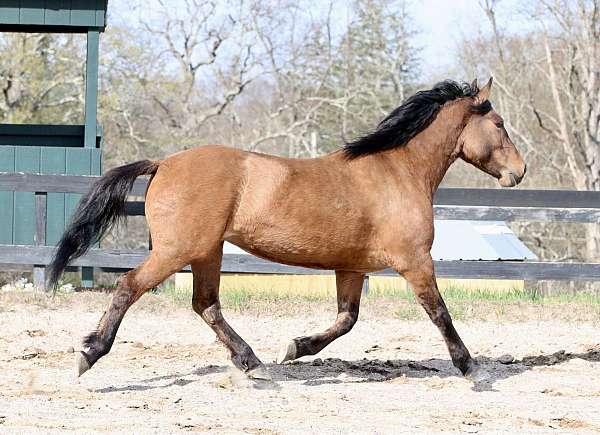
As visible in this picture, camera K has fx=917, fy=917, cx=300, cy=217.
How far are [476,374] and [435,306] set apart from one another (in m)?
0.52

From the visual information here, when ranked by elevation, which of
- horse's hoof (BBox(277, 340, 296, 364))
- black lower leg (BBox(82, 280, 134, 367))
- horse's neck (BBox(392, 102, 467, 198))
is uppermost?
horse's neck (BBox(392, 102, 467, 198))

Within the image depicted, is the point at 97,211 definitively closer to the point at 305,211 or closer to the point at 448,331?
the point at 305,211

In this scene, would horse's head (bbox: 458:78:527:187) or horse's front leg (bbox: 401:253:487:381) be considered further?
horse's head (bbox: 458:78:527:187)

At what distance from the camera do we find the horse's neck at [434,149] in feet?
21.1

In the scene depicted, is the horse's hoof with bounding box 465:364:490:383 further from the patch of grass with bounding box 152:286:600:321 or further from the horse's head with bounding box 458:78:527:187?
the patch of grass with bounding box 152:286:600:321

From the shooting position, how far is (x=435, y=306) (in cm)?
609

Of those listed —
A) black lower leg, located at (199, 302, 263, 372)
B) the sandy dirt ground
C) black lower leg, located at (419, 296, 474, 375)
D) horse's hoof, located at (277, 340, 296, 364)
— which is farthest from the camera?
horse's hoof, located at (277, 340, 296, 364)

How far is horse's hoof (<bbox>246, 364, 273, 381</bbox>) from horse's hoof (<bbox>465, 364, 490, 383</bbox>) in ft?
4.34

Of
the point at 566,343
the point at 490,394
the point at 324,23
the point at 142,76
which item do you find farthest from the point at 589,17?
the point at 490,394

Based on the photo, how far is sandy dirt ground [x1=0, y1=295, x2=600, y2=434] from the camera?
4.78 meters

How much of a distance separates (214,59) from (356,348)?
22.7 metres

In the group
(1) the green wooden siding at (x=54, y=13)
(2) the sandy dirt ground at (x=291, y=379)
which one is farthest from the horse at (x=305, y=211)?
(1) the green wooden siding at (x=54, y=13)

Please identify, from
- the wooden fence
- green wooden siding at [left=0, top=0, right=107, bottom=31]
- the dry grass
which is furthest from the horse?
green wooden siding at [left=0, top=0, right=107, bottom=31]

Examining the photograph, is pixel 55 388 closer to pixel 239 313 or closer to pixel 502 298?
pixel 239 313
